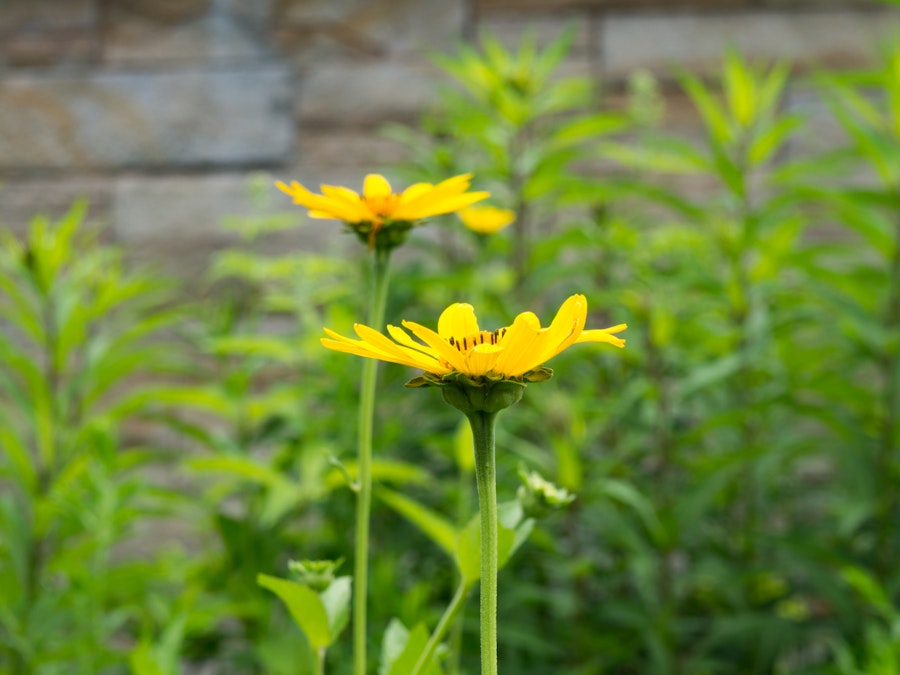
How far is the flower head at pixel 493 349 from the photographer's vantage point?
0.26 meters

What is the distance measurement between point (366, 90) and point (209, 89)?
0.28 meters

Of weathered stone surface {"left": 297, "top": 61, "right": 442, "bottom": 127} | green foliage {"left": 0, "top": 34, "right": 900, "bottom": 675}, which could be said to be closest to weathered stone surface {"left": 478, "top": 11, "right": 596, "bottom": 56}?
weathered stone surface {"left": 297, "top": 61, "right": 442, "bottom": 127}

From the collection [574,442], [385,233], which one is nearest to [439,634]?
[385,233]

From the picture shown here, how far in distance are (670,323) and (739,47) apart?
958mm

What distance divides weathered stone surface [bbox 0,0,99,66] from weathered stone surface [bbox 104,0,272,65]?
0.03 meters

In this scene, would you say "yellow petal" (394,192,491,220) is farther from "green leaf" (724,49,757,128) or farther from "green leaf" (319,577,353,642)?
"green leaf" (724,49,757,128)

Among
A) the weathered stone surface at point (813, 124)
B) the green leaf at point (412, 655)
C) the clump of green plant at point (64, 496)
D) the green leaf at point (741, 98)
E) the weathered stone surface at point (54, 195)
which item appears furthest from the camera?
the weathered stone surface at point (54, 195)

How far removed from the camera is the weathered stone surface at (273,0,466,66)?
175cm

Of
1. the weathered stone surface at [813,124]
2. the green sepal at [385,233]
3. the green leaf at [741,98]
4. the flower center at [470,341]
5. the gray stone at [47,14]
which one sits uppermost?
the gray stone at [47,14]

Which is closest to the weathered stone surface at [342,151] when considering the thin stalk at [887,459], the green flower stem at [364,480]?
the thin stalk at [887,459]

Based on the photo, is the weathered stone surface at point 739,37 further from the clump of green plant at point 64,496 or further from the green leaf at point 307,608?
the green leaf at point 307,608

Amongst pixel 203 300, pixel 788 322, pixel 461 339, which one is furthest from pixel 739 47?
pixel 461 339

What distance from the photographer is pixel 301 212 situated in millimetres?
1828

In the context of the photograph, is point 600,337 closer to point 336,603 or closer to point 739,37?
point 336,603
